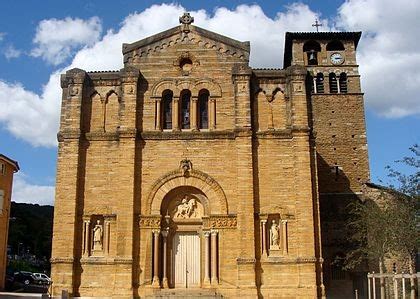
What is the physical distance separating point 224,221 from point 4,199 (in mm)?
22262

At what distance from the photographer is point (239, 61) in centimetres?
2700

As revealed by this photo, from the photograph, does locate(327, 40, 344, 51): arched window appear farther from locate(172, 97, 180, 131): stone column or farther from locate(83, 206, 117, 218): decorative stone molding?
locate(83, 206, 117, 218): decorative stone molding

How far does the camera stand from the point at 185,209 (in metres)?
25.7

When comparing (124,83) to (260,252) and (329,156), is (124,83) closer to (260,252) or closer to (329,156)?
(260,252)

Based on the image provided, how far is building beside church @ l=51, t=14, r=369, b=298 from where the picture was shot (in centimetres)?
2431

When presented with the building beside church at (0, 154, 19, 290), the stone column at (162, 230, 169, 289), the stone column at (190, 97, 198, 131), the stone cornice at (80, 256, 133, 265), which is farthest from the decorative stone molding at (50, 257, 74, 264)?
the building beside church at (0, 154, 19, 290)

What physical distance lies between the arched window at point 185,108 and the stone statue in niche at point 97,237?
626cm

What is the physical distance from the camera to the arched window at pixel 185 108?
26.8 metres

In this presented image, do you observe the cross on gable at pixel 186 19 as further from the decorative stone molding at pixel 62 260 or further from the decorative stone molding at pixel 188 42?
the decorative stone molding at pixel 62 260

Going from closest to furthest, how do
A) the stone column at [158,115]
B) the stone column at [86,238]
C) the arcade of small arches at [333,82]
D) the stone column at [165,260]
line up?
the stone column at [165,260]
the stone column at [86,238]
the stone column at [158,115]
the arcade of small arches at [333,82]

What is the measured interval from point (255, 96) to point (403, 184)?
8.26 meters

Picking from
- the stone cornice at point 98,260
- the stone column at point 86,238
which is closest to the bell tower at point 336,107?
the stone cornice at point 98,260

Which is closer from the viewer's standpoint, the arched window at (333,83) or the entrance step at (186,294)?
the entrance step at (186,294)

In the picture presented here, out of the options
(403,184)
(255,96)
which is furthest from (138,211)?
(403,184)
